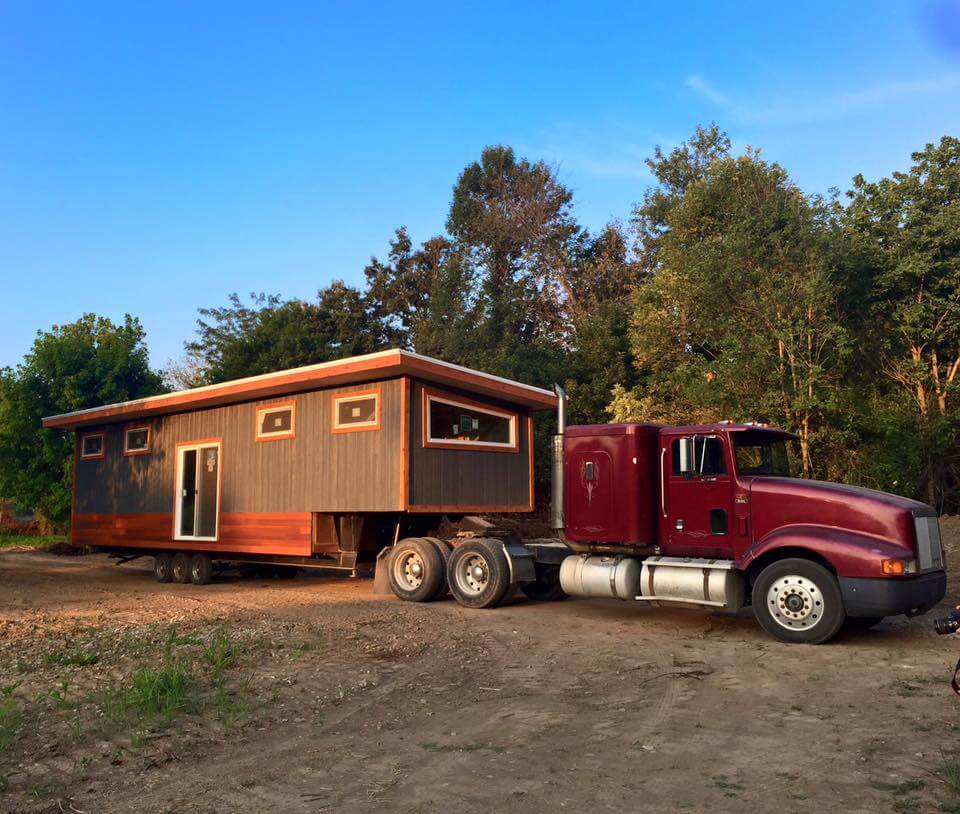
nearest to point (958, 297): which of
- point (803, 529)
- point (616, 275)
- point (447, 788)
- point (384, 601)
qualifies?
point (616, 275)

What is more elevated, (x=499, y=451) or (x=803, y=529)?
(x=499, y=451)

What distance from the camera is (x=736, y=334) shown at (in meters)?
21.0

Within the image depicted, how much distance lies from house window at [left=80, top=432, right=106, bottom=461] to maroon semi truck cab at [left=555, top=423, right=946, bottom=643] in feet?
40.9

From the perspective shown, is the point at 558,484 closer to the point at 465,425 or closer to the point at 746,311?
the point at 465,425

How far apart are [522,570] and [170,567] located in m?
8.77

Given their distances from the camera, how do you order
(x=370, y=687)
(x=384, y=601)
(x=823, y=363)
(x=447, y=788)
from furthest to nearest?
(x=823, y=363) → (x=384, y=601) → (x=370, y=687) → (x=447, y=788)

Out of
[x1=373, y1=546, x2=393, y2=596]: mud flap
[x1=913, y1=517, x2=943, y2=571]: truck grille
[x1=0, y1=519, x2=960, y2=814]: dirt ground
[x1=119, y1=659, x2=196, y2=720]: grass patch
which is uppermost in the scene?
[x1=913, y1=517, x2=943, y2=571]: truck grille

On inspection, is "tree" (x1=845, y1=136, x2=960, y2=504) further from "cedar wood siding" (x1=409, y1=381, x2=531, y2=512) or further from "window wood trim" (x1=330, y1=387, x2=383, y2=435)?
"window wood trim" (x1=330, y1=387, x2=383, y2=435)

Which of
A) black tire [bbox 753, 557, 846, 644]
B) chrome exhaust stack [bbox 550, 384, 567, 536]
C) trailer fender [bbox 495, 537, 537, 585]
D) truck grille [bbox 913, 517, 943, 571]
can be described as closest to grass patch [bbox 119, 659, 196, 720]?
trailer fender [bbox 495, 537, 537, 585]

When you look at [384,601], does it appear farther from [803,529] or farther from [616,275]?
[616,275]

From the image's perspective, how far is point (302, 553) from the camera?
14016 millimetres

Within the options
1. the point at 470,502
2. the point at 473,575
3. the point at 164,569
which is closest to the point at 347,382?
the point at 470,502

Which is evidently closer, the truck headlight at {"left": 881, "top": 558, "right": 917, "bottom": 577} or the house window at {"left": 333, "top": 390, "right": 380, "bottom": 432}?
the truck headlight at {"left": 881, "top": 558, "right": 917, "bottom": 577}

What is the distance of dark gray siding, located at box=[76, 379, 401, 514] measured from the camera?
42.8 ft
